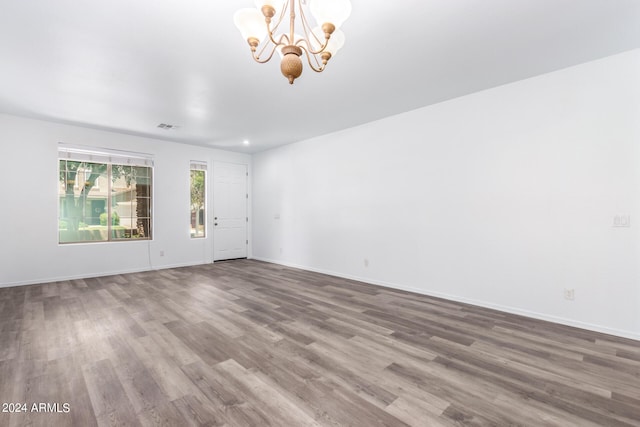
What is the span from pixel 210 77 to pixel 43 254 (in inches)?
173

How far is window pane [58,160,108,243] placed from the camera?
17.1 ft

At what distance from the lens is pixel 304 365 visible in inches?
91.2

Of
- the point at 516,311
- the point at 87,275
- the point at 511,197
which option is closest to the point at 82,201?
the point at 87,275

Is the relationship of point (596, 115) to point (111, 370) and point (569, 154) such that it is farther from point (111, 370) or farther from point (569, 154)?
point (111, 370)

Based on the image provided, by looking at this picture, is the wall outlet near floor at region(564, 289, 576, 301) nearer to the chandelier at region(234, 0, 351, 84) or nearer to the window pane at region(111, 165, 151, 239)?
the chandelier at region(234, 0, 351, 84)

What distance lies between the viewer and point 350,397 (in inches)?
75.6

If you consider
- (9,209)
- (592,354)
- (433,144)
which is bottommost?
(592,354)

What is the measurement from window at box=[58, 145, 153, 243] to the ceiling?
1.06 m

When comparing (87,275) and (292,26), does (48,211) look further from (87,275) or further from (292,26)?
(292,26)

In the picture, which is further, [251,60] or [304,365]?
[251,60]

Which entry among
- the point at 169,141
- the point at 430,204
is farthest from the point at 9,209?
the point at 430,204

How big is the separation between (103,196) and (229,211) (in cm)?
254

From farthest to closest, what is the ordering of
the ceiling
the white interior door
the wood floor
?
the white interior door < the ceiling < the wood floor

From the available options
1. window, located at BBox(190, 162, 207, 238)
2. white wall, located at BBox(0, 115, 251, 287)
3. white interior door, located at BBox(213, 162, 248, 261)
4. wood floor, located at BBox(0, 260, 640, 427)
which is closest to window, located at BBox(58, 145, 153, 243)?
white wall, located at BBox(0, 115, 251, 287)
